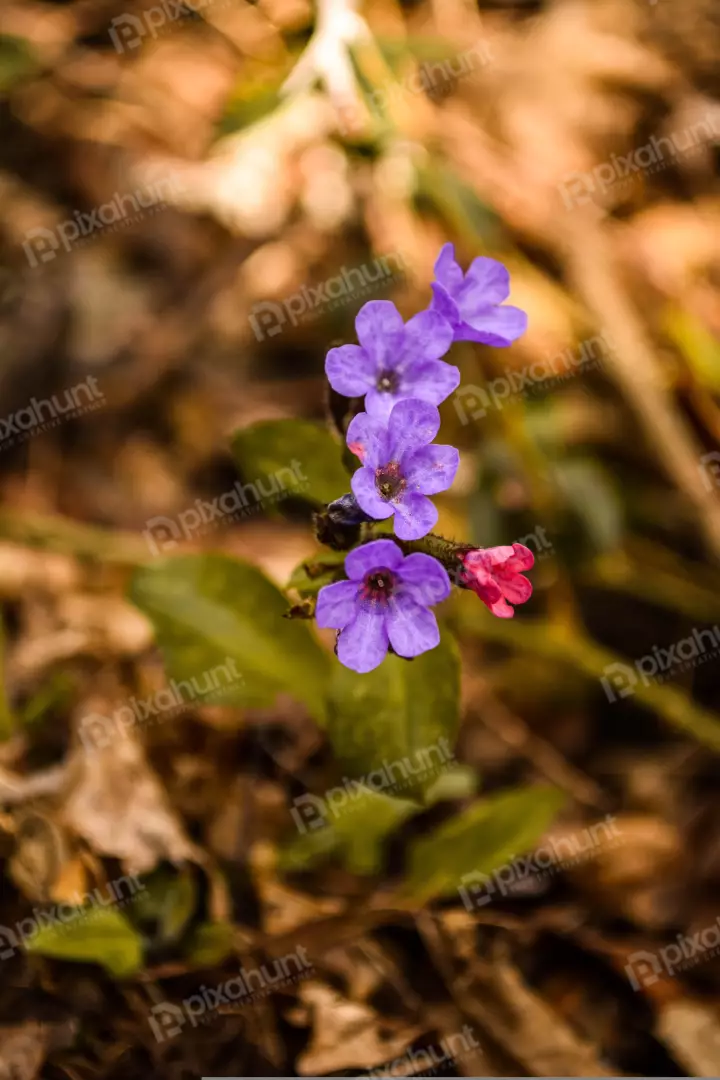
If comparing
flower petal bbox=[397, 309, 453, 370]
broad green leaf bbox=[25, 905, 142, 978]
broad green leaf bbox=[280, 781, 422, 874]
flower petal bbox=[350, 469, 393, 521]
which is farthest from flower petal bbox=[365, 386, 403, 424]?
broad green leaf bbox=[25, 905, 142, 978]

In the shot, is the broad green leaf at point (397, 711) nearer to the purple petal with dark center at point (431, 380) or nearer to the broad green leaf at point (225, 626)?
the broad green leaf at point (225, 626)

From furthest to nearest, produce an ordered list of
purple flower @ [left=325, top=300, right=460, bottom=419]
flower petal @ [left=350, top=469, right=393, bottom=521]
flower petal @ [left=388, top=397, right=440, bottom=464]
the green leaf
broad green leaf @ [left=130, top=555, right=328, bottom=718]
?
the green leaf < broad green leaf @ [left=130, top=555, right=328, bottom=718] < purple flower @ [left=325, top=300, right=460, bottom=419] < flower petal @ [left=388, top=397, right=440, bottom=464] < flower petal @ [left=350, top=469, right=393, bottom=521]

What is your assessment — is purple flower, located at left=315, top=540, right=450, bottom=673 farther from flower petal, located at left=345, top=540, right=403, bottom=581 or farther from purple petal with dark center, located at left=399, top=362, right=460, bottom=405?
purple petal with dark center, located at left=399, top=362, right=460, bottom=405

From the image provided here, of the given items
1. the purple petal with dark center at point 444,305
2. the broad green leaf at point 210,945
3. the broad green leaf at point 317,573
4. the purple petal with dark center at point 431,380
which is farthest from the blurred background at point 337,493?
the purple petal with dark center at point 444,305

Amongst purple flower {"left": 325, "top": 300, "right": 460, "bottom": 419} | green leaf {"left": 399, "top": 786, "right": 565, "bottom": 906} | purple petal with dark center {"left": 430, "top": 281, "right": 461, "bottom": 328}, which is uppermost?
purple petal with dark center {"left": 430, "top": 281, "right": 461, "bottom": 328}

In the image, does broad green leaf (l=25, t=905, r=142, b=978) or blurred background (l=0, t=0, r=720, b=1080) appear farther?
blurred background (l=0, t=0, r=720, b=1080)
